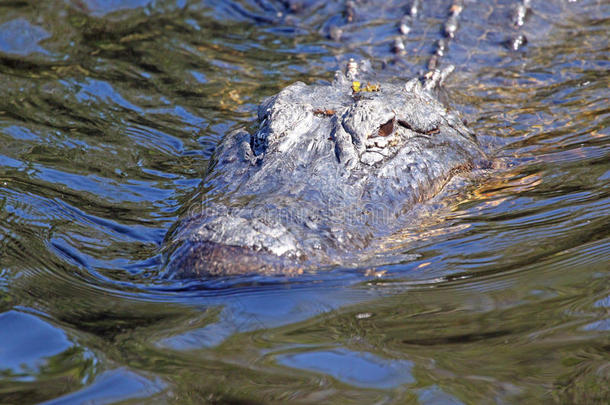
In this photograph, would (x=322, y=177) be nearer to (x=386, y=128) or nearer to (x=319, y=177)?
(x=319, y=177)

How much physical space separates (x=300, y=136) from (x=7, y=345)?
2253 mm

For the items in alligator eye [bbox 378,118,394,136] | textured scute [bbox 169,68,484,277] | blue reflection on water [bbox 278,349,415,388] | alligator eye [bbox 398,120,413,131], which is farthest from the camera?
alligator eye [bbox 398,120,413,131]

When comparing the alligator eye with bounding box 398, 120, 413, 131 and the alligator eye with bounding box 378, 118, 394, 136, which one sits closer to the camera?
the alligator eye with bounding box 378, 118, 394, 136

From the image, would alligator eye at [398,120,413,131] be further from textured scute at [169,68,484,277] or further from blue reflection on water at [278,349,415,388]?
blue reflection on water at [278,349,415,388]

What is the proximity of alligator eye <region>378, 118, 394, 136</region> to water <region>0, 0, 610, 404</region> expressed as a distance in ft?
2.26

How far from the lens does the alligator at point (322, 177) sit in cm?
332

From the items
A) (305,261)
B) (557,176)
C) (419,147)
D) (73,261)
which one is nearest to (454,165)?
(419,147)

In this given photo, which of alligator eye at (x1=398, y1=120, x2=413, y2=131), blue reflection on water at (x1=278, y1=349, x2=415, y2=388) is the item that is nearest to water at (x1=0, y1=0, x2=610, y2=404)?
blue reflection on water at (x1=278, y1=349, x2=415, y2=388)

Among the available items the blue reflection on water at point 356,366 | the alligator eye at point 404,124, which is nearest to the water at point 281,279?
the blue reflection on water at point 356,366

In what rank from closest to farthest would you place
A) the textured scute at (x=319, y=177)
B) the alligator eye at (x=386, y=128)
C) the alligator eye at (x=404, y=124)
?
the textured scute at (x=319, y=177) → the alligator eye at (x=386, y=128) → the alligator eye at (x=404, y=124)

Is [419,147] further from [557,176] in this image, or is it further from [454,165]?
[557,176]

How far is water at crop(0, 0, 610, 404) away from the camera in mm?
2551

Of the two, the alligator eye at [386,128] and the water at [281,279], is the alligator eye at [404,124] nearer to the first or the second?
the alligator eye at [386,128]

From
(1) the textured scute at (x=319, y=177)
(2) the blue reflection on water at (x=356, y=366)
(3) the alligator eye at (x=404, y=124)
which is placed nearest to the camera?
(2) the blue reflection on water at (x=356, y=366)
